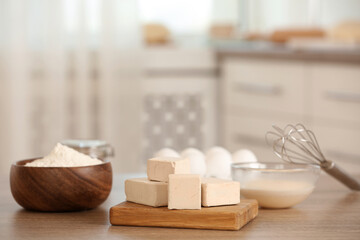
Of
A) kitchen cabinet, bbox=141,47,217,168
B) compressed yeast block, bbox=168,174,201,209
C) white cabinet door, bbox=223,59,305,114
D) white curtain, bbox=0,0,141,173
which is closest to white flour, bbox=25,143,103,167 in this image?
compressed yeast block, bbox=168,174,201,209

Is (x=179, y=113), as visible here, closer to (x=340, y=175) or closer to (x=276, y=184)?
(x=340, y=175)

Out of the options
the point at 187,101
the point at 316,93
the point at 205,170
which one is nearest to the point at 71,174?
the point at 205,170

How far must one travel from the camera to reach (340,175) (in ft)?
3.87

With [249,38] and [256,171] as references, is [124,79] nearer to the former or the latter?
[249,38]

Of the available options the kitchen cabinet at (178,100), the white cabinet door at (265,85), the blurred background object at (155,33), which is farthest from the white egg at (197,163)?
the blurred background object at (155,33)

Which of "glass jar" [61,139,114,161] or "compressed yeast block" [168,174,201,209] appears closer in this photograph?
"compressed yeast block" [168,174,201,209]

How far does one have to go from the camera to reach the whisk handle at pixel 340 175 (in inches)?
45.4

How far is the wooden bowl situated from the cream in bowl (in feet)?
0.72

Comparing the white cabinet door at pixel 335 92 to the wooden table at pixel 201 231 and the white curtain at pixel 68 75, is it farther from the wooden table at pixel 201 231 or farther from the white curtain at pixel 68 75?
the wooden table at pixel 201 231

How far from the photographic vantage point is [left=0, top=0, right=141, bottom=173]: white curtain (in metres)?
2.90

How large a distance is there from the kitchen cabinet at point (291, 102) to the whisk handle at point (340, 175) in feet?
4.05

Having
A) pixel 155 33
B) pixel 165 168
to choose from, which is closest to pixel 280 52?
pixel 155 33

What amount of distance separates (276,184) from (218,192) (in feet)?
0.47

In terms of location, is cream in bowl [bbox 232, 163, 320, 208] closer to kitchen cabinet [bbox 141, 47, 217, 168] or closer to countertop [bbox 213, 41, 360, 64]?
countertop [bbox 213, 41, 360, 64]
